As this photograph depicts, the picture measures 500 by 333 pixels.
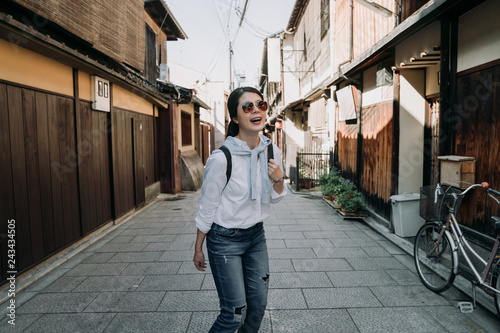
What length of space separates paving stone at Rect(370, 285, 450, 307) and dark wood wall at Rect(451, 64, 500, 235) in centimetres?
107

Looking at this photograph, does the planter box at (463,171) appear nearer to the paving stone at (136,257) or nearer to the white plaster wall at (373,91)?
the white plaster wall at (373,91)

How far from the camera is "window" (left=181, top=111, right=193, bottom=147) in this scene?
1479 cm

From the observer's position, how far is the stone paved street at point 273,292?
3.51 m

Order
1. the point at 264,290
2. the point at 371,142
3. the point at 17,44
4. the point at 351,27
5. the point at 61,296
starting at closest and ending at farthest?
the point at 264,290 → the point at 61,296 → the point at 17,44 → the point at 371,142 → the point at 351,27

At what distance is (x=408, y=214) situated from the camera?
6.32 metres

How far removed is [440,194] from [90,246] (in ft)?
19.8

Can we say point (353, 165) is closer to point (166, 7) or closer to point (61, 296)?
point (61, 296)

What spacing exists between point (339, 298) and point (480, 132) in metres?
2.83

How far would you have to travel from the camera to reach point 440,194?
169 inches

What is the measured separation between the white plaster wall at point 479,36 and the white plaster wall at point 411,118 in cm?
203

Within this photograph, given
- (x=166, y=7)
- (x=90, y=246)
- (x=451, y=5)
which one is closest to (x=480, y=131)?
(x=451, y=5)

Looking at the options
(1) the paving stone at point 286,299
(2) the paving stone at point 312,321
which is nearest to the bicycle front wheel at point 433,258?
(2) the paving stone at point 312,321

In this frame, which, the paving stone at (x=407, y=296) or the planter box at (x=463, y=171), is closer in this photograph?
the paving stone at (x=407, y=296)

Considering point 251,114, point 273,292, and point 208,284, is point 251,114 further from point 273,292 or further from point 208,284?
point 208,284
